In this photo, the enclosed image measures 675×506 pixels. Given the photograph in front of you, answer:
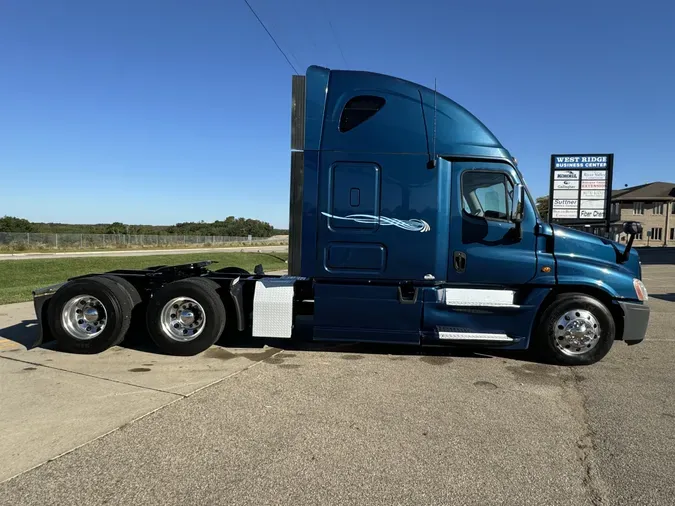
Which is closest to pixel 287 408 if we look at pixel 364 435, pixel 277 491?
pixel 364 435

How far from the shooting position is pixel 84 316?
6.09 m

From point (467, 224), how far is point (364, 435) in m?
3.04

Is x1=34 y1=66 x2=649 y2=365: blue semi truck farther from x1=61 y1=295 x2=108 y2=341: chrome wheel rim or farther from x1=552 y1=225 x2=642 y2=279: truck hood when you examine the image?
x1=61 y1=295 x2=108 y2=341: chrome wheel rim

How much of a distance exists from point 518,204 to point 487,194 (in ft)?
1.28

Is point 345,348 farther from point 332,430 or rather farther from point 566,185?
point 566,185

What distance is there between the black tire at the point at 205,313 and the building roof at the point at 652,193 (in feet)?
222

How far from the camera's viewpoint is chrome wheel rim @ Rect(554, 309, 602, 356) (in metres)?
5.55

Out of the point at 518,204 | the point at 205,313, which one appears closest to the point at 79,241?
the point at 205,313

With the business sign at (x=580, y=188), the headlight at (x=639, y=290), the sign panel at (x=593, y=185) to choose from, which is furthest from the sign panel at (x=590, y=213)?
the headlight at (x=639, y=290)

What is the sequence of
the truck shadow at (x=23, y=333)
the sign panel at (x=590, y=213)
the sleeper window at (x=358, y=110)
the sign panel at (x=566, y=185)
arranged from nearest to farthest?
the sleeper window at (x=358, y=110)
the truck shadow at (x=23, y=333)
the sign panel at (x=590, y=213)
the sign panel at (x=566, y=185)

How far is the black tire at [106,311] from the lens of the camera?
5.93m

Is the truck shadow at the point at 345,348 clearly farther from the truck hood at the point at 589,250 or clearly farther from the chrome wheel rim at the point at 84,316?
the truck hood at the point at 589,250

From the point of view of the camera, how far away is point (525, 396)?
4.60 meters

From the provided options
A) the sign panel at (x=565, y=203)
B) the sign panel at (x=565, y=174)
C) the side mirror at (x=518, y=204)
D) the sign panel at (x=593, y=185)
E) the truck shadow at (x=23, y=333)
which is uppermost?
the sign panel at (x=565, y=174)
